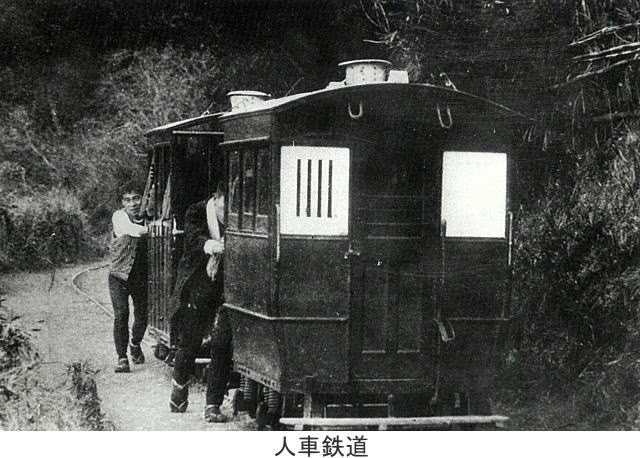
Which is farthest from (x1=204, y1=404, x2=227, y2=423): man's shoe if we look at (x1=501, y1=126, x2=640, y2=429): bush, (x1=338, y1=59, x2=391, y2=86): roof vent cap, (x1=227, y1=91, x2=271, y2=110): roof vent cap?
(x1=338, y1=59, x2=391, y2=86): roof vent cap

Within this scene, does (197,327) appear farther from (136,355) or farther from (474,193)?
(474,193)

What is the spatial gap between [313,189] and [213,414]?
2.54 m

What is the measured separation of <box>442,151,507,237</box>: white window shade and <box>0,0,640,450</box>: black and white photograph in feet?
0.05

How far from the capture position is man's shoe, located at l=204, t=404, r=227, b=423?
760cm

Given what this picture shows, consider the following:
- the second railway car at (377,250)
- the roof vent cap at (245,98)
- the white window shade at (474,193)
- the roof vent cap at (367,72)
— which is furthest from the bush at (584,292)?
the roof vent cap at (245,98)

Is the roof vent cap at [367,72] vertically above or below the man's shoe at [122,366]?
above

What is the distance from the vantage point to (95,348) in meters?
11.3

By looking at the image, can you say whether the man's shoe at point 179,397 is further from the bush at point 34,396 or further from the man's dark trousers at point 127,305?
the man's dark trousers at point 127,305

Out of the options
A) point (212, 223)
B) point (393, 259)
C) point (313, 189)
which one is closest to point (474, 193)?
point (393, 259)

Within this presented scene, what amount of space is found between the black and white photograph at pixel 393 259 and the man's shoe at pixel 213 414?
0.04 metres

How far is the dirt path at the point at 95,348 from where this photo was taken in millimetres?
7867

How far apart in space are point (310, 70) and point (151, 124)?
15.8 ft

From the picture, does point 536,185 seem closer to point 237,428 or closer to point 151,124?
point 237,428

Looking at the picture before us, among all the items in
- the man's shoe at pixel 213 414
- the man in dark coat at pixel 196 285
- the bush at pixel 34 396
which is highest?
the man in dark coat at pixel 196 285
